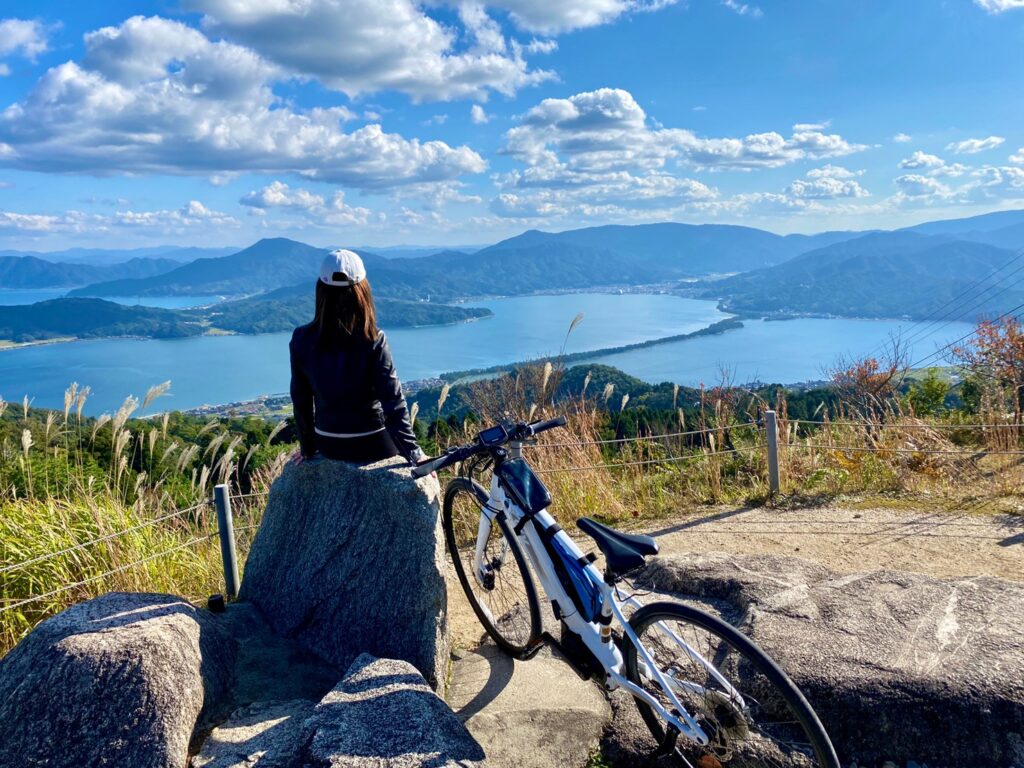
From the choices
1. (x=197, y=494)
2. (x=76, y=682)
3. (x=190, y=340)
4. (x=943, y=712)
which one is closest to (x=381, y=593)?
(x=76, y=682)

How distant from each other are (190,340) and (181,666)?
9675 cm

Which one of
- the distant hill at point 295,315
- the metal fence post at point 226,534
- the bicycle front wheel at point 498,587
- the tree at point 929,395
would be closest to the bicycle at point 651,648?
the bicycle front wheel at point 498,587

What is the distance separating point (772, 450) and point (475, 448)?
429 centimetres

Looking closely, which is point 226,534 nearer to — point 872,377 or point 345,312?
point 345,312

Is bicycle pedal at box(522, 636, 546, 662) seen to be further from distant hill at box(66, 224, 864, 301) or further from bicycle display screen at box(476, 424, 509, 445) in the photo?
distant hill at box(66, 224, 864, 301)

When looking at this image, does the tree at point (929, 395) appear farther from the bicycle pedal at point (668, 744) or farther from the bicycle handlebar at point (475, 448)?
the bicycle pedal at point (668, 744)

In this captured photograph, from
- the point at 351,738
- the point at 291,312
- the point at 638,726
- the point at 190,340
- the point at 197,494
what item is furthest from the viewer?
the point at 291,312

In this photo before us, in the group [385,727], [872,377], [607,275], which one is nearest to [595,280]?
[607,275]

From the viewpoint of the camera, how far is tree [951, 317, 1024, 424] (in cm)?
975

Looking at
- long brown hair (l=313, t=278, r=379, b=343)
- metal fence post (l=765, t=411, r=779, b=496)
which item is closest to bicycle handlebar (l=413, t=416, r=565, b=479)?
long brown hair (l=313, t=278, r=379, b=343)

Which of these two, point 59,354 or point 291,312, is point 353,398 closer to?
point 59,354

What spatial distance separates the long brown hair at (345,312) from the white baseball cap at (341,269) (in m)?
0.03

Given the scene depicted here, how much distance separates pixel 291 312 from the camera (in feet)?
334

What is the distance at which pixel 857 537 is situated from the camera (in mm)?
5723
